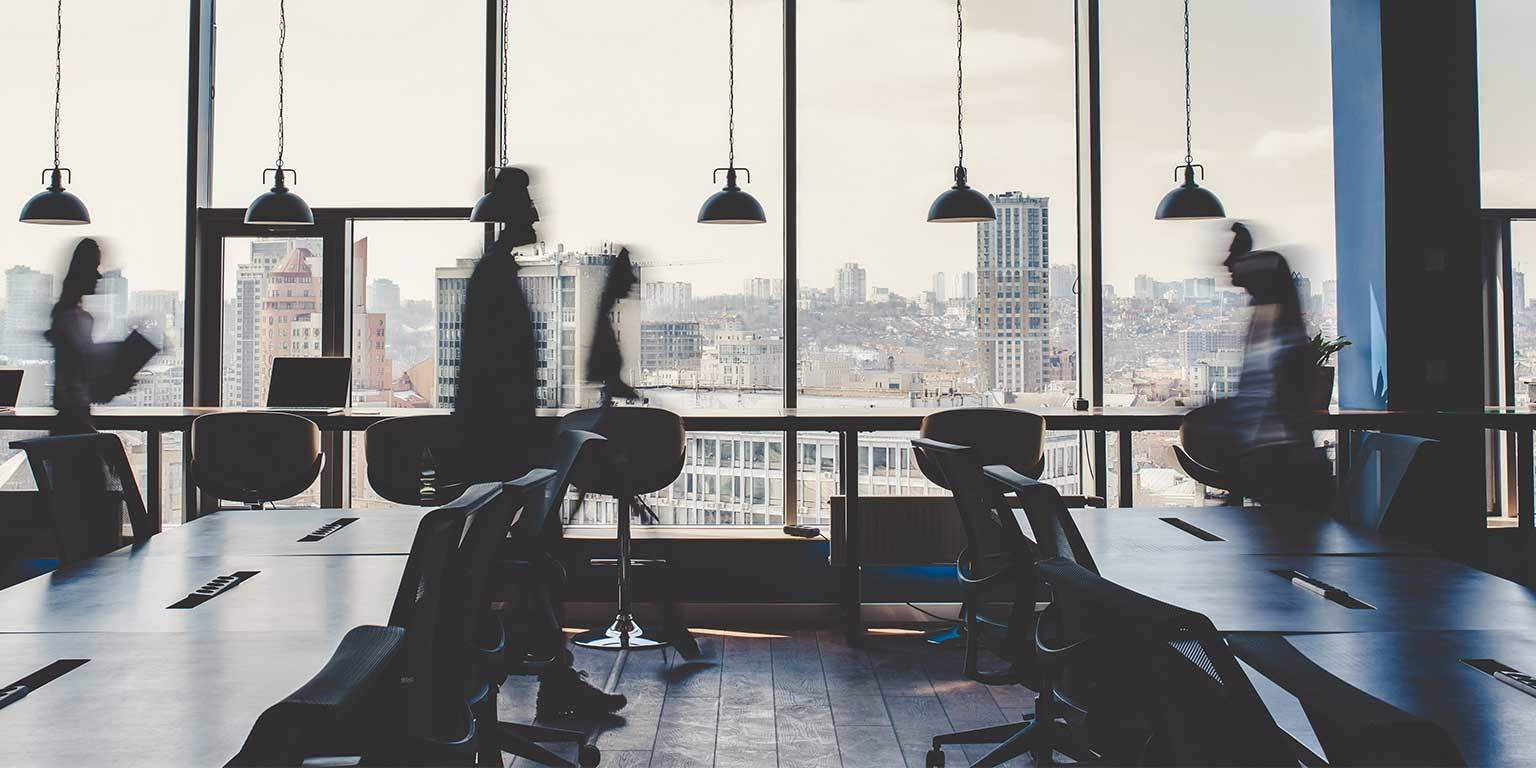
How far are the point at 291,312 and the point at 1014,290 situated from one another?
4.23m

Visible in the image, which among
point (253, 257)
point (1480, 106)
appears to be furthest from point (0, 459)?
point (1480, 106)

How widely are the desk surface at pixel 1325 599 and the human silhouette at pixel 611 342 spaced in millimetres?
3064

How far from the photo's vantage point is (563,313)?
610cm

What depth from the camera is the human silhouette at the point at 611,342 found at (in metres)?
5.27

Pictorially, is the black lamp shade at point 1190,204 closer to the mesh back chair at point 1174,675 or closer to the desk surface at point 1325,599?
the desk surface at point 1325,599

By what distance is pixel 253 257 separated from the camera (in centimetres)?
630

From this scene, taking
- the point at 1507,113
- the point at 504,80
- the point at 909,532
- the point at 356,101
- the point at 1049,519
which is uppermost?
the point at 504,80

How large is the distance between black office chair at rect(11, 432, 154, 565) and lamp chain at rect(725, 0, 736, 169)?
384cm

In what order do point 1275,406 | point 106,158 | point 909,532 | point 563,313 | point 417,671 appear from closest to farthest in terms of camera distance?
point 417,671, point 1275,406, point 909,532, point 563,313, point 106,158

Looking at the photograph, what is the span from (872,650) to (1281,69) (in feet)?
14.2

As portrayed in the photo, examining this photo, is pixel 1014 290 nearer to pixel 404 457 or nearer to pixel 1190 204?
pixel 1190 204

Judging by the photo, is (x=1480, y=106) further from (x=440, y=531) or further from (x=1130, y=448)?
(x=440, y=531)

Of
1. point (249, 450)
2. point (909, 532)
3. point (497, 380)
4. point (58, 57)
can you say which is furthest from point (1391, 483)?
point (58, 57)

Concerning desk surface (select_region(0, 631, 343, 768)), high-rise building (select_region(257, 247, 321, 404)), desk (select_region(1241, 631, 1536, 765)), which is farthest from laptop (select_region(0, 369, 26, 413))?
desk (select_region(1241, 631, 1536, 765))
